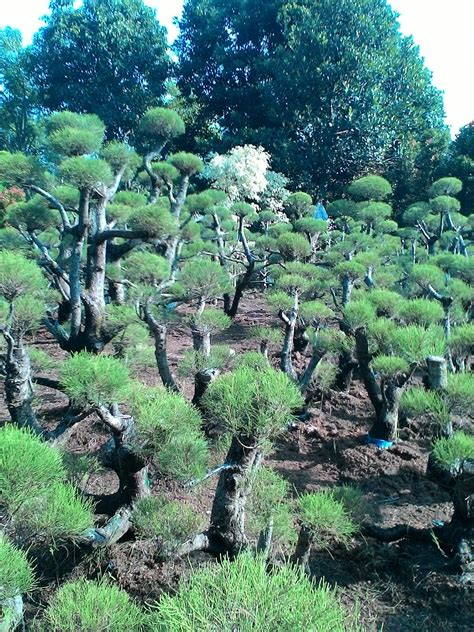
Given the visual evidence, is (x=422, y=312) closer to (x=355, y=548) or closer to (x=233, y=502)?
(x=355, y=548)

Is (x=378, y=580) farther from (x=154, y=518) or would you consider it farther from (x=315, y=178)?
(x=315, y=178)

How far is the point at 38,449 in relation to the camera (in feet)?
3.72

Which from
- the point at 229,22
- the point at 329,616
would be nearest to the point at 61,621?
the point at 329,616

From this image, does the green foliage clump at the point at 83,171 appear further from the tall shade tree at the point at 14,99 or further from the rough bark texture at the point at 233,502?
the tall shade tree at the point at 14,99

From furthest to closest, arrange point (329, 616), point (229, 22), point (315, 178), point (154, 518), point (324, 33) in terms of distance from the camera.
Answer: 1. point (229, 22)
2. point (315, 178)
3. point (324, 33)
4. point (154, 518)
5. point (329, 616)

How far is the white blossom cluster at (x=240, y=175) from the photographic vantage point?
8.77 m

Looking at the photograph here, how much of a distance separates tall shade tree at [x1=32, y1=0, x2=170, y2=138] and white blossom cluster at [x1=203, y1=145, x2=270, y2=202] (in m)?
5.67

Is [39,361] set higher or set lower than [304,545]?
higher

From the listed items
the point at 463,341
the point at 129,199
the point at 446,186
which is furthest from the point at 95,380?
the point at 446,186

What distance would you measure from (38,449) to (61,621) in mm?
457

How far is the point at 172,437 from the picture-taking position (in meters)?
1.71

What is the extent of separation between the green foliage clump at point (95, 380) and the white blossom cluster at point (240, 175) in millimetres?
7572

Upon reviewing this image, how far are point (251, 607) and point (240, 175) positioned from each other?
857 cm

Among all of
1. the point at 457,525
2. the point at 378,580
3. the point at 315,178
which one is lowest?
the point at 378,580
